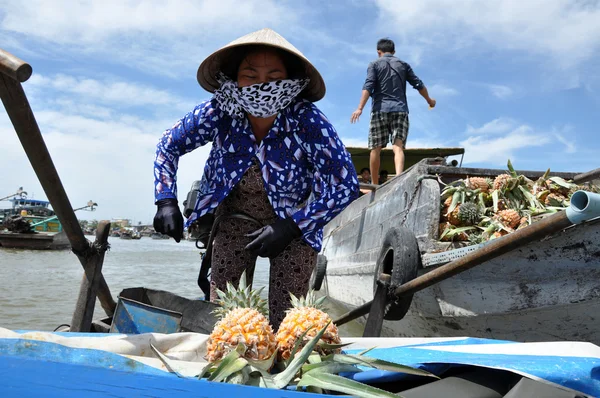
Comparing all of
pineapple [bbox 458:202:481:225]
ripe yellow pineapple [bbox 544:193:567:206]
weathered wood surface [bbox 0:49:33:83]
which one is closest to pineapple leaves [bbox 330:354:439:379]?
weathered wood surface [bbox 0:49:33:83]

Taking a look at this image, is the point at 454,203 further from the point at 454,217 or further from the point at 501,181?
the point at 501,181

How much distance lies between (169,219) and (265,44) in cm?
101

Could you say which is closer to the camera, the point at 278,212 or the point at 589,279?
the point at 278,212

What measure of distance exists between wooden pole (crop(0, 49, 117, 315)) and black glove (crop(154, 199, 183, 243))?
1.63 feet

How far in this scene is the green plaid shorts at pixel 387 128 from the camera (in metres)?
6.97

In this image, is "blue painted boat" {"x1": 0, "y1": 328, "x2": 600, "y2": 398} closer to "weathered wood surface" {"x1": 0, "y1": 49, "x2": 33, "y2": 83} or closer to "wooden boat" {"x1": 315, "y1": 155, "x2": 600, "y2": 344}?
"weathered wood surface" {"x1": 0, "y1": 49, "x2": 33, "y2": 83}

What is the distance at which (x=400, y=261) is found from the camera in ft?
11.6

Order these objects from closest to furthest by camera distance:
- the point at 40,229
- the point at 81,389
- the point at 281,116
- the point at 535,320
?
the point at 81,389 < the point at 281,116 < the point at 535,320 < the point at 40,229

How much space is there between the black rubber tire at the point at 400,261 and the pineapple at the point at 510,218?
2.60ft

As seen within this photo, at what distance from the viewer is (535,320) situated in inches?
136

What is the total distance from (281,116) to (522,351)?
156 centimetres

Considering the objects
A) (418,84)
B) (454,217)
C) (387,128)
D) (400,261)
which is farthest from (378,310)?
(418,84)

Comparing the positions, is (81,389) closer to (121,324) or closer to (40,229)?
(121,324)

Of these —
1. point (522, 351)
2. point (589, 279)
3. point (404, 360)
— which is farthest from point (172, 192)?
point (589, 279)
